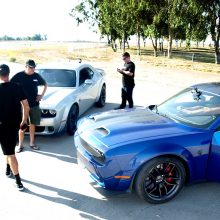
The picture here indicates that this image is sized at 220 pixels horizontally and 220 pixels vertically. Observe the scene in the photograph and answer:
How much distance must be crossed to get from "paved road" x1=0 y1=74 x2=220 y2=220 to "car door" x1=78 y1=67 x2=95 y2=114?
8.32 ft

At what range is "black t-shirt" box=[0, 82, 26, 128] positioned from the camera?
15.0ft

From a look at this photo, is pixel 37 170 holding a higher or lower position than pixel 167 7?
lower

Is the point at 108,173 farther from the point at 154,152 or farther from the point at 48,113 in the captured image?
the point at 48,113

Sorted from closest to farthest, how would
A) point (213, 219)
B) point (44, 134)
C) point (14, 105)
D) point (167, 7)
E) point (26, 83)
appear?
point (213, 219) → point (14, 105) → point (26, 83) → point (44, 134) → point (167, 7)

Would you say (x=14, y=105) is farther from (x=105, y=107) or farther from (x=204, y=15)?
(x=204, y=15)

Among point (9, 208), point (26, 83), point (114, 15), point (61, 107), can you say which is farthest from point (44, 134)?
point (114, 15)

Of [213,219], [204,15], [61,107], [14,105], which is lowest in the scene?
[213,219]

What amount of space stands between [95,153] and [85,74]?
187 inches

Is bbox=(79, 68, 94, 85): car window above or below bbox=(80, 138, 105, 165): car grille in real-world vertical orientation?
above

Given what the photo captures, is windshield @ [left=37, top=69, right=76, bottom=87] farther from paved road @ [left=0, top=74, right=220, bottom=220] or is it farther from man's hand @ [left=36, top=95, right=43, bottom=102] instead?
paved road @ [left=0, top=74, right=220, bottom=220]

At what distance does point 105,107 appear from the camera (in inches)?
399

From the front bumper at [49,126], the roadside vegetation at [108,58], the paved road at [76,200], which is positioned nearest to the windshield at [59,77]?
the front bumper at [49,126]

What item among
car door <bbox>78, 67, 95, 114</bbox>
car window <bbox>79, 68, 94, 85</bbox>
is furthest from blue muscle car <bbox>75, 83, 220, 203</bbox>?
car window <bbox>79, 68, 94, 85</bbox>

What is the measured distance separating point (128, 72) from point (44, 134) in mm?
2835
